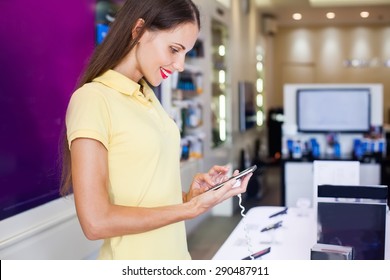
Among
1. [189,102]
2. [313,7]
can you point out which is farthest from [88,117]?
[313,7]

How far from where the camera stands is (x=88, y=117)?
2.47 feet

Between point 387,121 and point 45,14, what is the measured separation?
6.47m

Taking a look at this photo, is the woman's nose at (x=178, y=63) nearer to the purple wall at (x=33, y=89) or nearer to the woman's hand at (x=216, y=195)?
the woman's hand at (x=216, y=195)

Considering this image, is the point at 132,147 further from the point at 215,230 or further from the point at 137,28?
the point at 215,230

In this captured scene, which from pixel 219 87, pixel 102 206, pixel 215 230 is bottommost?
pixel 215 230

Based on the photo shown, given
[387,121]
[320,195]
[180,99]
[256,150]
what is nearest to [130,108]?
[320,195]

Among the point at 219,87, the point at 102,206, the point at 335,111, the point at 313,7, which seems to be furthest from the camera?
the point at 313,7

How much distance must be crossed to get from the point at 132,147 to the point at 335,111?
8.79 feet

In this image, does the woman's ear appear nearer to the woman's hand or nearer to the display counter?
the woman's hand

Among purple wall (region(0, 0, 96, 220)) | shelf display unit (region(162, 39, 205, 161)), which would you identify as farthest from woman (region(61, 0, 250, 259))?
shelf display unit (region(162, 39, 205, 161))

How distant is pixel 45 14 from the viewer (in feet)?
5.24

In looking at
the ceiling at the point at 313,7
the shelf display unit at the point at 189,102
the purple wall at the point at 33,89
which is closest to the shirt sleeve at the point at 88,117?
the purple wall at the point at 33,89

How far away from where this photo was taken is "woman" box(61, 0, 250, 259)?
0.74 meters

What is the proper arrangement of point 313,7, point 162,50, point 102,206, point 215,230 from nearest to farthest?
point 102,206
point 162,50
point 215,230
point 313,7
